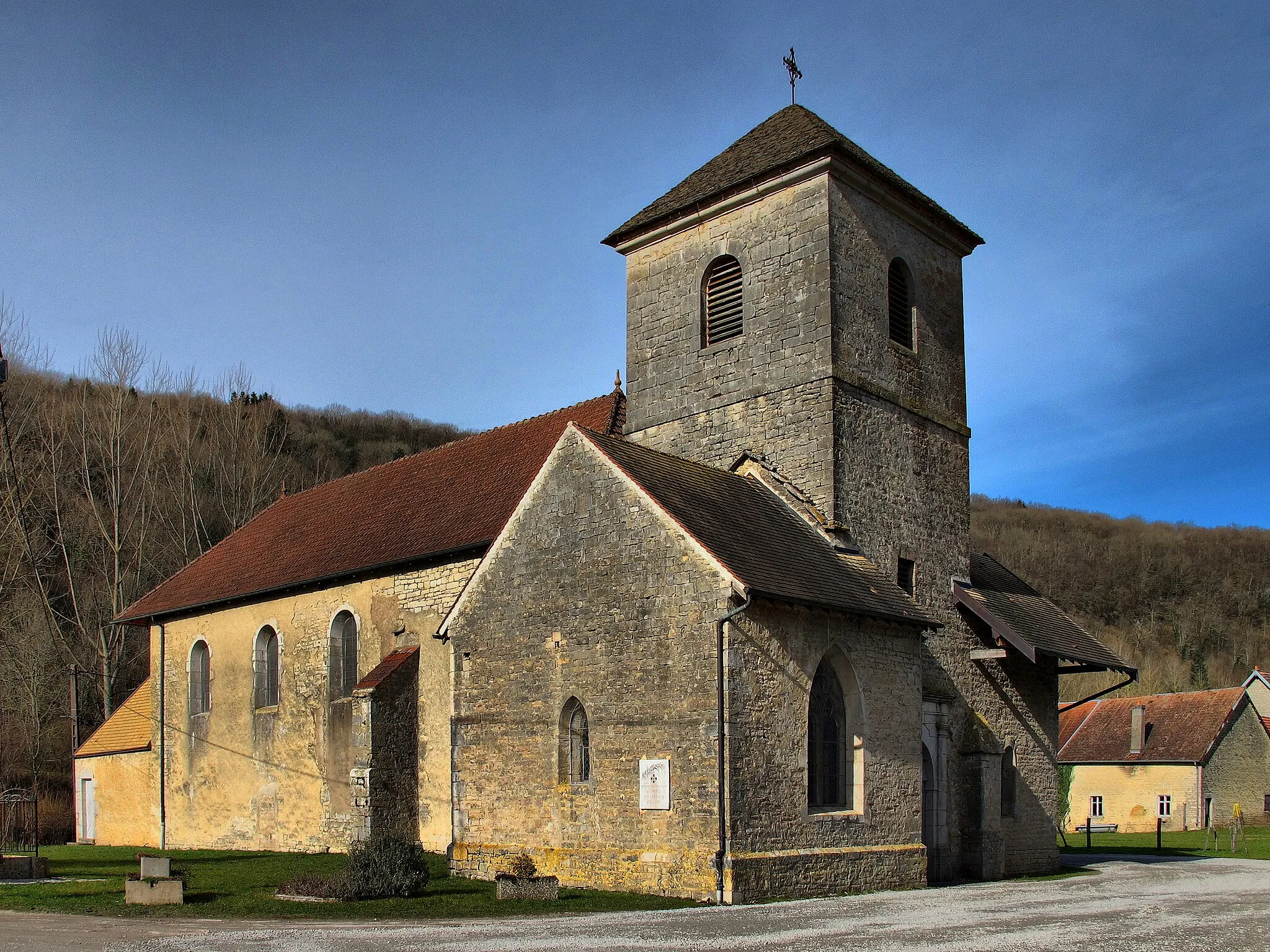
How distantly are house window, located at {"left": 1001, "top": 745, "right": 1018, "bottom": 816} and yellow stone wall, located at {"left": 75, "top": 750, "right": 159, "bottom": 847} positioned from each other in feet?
59.5

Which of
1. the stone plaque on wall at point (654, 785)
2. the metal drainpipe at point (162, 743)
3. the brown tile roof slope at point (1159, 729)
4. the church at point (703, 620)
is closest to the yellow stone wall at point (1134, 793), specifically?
the brown tile roof slope at point (1159, 729)

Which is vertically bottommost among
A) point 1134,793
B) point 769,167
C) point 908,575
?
point 1134,793

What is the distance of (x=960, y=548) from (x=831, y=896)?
756 centimetres

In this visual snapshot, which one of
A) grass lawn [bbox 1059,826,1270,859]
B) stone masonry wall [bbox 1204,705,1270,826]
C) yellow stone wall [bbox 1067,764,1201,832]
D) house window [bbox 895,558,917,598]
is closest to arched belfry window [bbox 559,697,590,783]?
house window [bbox 895,558,917,598]

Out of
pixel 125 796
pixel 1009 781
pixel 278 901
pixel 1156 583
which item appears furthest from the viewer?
pixel 1156 583

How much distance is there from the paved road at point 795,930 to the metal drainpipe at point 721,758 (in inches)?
22.4

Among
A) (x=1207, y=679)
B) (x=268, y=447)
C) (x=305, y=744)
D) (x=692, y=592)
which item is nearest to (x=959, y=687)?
(x=692, y=592)

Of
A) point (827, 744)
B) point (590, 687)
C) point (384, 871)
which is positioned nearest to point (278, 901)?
point (384, 871)

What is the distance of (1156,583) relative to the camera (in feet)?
274

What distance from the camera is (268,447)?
4947 cm

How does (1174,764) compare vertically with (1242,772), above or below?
above

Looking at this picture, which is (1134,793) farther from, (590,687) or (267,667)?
(590,687)

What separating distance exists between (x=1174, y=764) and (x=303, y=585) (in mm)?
31408

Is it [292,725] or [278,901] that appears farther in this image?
[292,725]
